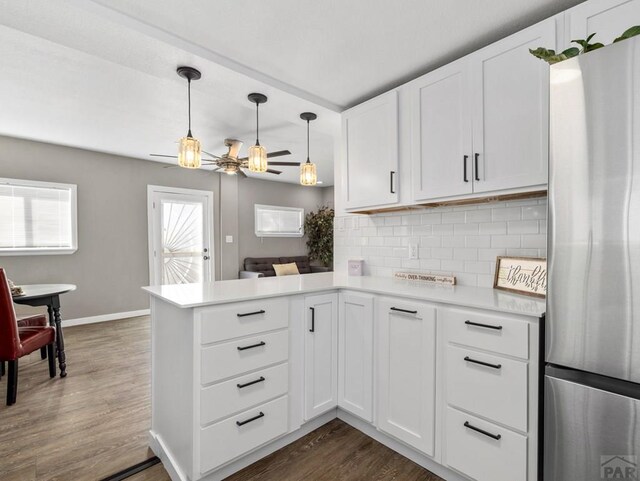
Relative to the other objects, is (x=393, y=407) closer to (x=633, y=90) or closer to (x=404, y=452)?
(x=404, y=452)

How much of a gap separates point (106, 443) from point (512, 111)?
2.93m

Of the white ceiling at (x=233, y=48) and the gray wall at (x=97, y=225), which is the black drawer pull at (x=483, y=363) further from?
the gray wall at (x=97, y=225)

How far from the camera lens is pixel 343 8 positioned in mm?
1574

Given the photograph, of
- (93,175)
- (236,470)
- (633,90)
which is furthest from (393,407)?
(93,175)

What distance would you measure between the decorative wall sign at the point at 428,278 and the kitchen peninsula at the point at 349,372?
10 cm

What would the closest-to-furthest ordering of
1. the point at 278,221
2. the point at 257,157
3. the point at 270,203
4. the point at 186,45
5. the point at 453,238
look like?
1. the point at 186,45
2. the point at 453,238
3. the point at 257,157
4. the point at 270,203
5. the point at 278,221

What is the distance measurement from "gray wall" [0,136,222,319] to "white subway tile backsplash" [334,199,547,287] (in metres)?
3.76

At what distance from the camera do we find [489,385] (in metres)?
1.40

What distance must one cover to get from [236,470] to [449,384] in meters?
1.17

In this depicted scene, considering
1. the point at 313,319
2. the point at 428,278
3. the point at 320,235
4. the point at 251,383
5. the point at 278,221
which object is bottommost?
the point at 251,383

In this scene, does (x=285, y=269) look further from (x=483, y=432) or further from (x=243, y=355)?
(x=483, y=432)

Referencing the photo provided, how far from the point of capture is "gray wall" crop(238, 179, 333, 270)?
6344 mm

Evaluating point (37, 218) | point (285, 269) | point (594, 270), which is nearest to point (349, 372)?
point (594, 270)

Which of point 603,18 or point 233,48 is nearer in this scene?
point 603,18
